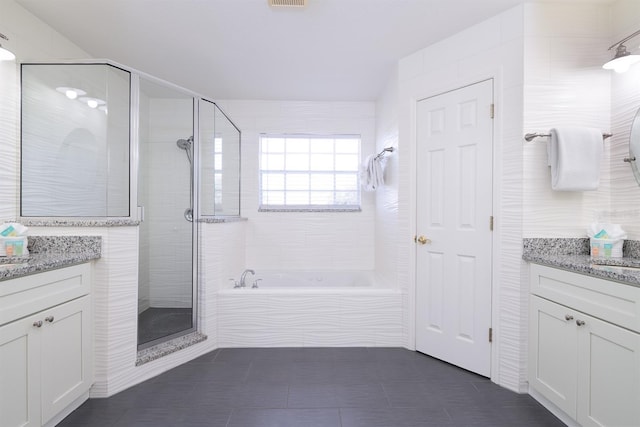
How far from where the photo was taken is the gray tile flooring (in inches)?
64.9

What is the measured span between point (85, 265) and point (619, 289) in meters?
2.61

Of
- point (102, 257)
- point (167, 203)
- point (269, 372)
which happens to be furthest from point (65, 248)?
point (269, 372)

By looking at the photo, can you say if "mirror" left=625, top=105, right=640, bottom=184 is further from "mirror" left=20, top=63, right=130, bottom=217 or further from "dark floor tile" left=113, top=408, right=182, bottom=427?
"mirror" left=20, top=63, right=130, bottom=217

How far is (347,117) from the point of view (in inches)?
145

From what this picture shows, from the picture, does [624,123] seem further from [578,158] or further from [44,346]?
[44,346]

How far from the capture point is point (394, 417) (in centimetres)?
167

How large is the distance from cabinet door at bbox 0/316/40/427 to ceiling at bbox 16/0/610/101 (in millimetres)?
1909

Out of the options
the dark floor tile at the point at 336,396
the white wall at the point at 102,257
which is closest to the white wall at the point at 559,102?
the dark floor tile at the point at 336,396

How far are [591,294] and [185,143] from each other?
2687 mm

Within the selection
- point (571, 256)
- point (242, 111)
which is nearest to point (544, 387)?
point (571, 256)

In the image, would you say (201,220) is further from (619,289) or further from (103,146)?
(619,289)

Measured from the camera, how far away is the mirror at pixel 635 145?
176 cm

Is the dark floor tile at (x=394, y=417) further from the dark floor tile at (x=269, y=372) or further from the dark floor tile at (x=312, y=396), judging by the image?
the dark floor tile at (x=269, y=372)

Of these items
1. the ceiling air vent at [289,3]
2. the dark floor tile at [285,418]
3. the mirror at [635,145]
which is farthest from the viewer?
the ceiling air vent at [289,3]
